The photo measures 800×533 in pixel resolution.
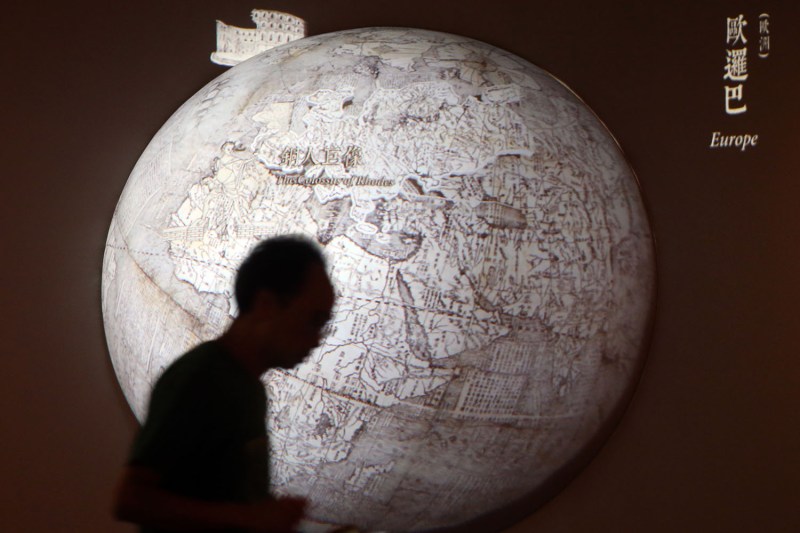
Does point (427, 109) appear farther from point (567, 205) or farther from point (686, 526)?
point (686, 526)

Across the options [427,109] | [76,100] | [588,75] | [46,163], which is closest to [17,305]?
[46,163]

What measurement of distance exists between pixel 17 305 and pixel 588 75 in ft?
5.45

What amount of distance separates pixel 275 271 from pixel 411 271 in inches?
22.1

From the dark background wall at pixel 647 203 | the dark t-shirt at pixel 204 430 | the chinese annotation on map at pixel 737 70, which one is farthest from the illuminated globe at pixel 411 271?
the dark t-shirt at pixel 204 430

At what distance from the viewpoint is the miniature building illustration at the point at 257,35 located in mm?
2182

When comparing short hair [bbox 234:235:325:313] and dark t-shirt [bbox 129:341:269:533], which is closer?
dark t-shirt [bbox 129:341:269:533]

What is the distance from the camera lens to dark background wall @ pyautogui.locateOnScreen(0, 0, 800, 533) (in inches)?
78.6

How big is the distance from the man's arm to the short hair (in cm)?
23

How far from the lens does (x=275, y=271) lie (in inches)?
39.8

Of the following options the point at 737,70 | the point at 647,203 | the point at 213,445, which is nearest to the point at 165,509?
the point at 213,445

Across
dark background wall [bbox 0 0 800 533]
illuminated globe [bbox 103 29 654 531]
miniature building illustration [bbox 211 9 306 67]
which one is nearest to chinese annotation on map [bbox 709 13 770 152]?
dark background wall [bbox 0 0 800 533]

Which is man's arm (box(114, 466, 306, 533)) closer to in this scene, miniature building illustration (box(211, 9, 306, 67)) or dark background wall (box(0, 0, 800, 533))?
dark background wall (box(0, 0, 800, 533))

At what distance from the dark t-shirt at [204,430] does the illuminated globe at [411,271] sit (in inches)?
23.9

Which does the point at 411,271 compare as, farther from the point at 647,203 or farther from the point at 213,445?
the point at 647,203
